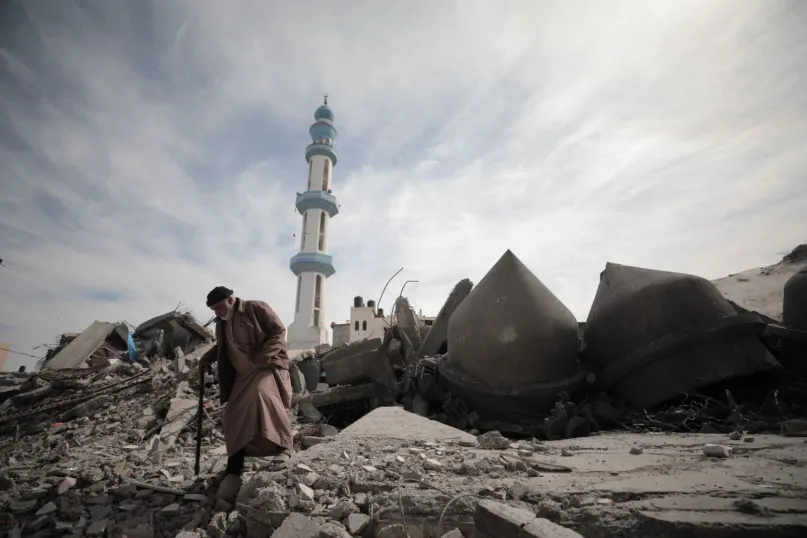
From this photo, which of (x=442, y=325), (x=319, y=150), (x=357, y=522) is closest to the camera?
(x=357, y=522)

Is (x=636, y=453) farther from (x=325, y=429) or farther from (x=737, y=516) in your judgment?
(x=325, y=429)

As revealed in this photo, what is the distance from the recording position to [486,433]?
10.8 ft

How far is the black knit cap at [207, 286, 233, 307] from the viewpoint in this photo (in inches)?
116

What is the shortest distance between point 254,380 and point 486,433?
194cm

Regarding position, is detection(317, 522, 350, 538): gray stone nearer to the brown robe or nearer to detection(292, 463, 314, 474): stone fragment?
detection(292, 463, 314, 474): stone fragment

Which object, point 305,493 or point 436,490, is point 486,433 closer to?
point 436,490

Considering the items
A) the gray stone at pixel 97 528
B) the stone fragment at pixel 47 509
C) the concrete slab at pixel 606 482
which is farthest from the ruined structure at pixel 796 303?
the stone fragment at pixel 47 509

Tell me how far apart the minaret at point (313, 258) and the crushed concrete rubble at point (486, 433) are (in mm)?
19806

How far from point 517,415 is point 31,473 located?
486 centimetres

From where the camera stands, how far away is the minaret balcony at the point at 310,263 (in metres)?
28.2

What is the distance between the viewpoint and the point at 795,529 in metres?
1.26

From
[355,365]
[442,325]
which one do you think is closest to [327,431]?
[355,365]

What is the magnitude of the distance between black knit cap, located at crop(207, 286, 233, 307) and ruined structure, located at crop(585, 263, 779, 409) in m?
4.18

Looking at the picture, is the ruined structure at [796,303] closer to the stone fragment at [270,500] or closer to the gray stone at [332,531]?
the gray stone at [332,531]
